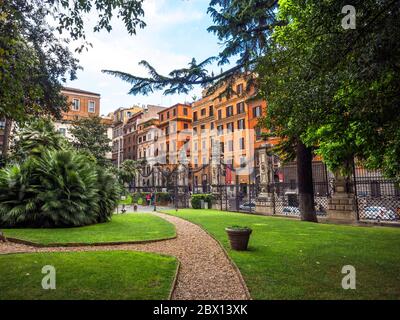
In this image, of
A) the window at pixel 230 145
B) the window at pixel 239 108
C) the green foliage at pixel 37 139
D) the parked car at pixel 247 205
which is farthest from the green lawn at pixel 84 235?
the window at pixel 239 108

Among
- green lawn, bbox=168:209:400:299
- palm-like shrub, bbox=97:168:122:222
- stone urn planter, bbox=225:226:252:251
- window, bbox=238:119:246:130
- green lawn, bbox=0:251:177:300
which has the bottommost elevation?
green lawn, bbox=168:209:400:299

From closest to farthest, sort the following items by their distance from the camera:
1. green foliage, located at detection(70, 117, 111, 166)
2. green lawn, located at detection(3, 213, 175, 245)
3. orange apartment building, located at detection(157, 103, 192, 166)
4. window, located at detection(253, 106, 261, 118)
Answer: green lawn, located at detection(3, 213, 175, 245)
green foliage, located at detection(70, 117, 111, 166)
window, located at detection(253, 106, 261, 118)
orange apartment building, located at detection(157, 103, 192, 166)

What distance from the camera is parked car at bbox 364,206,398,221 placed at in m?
15.5

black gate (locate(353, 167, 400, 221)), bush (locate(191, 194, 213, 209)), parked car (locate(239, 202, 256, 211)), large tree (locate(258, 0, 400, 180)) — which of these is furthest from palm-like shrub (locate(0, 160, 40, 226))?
parked car (locate(239, 202, 256, 211))

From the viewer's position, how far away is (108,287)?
16.2 ft

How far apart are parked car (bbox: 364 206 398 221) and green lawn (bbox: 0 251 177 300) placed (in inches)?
528

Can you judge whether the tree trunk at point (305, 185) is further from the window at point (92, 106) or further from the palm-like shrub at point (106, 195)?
the window at point (92, 106)

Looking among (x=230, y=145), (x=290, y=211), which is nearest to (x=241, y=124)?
(x=230, y=145)

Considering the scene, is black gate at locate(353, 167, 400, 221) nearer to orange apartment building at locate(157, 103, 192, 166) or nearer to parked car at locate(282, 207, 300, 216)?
parked car at locate(282, 207, 300, 216)

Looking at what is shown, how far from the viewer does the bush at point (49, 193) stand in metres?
12.1

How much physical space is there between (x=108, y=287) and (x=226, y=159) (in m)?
47.3

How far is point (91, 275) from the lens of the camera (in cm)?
555
